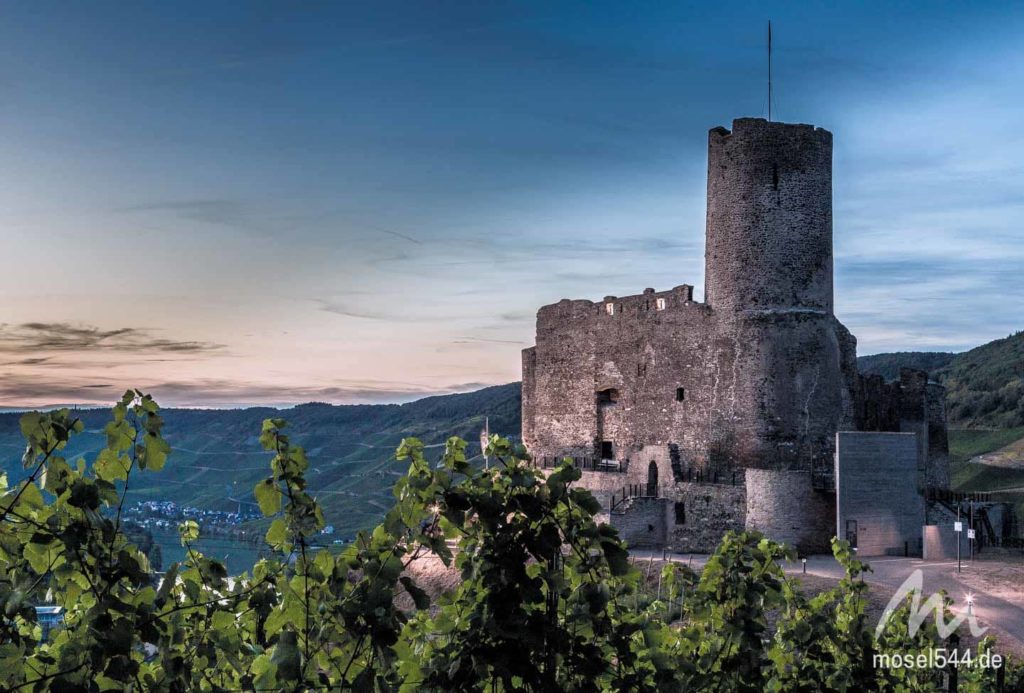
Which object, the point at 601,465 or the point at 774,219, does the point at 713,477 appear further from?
the point at 774,219

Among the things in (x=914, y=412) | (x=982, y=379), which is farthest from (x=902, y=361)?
(x=914, y=412)

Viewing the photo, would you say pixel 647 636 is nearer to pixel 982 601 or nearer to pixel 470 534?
pixel 470 534

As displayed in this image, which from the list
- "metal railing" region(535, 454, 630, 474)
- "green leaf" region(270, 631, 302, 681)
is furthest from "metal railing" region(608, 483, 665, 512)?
"green leaf" region(270, 631, 302, 681)

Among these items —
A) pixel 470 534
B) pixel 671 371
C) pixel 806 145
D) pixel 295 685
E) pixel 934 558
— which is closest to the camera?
pixel 295 685

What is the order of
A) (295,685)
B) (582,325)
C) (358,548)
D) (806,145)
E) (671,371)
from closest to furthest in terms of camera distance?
1. (295,685)
2. (358,548)
3. (806,145)
4. (671,371)
5. (582,325)

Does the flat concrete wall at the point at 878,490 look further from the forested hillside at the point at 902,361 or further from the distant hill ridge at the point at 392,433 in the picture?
the forested hillside at the point at 902,361

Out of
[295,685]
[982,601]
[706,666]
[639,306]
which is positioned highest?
[639,306]

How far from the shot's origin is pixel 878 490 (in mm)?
29734

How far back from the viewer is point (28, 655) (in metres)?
5.55

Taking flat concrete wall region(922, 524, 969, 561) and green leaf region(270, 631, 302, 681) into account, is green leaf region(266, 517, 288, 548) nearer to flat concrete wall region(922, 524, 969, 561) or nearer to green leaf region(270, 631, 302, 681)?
green leaf region(270, 631, 302, 681)

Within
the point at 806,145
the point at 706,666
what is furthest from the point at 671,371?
the point at 706,666

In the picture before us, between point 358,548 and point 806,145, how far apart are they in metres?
31.5

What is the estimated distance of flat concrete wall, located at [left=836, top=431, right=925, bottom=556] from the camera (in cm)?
2955

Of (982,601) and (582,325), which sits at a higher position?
(582,325)
